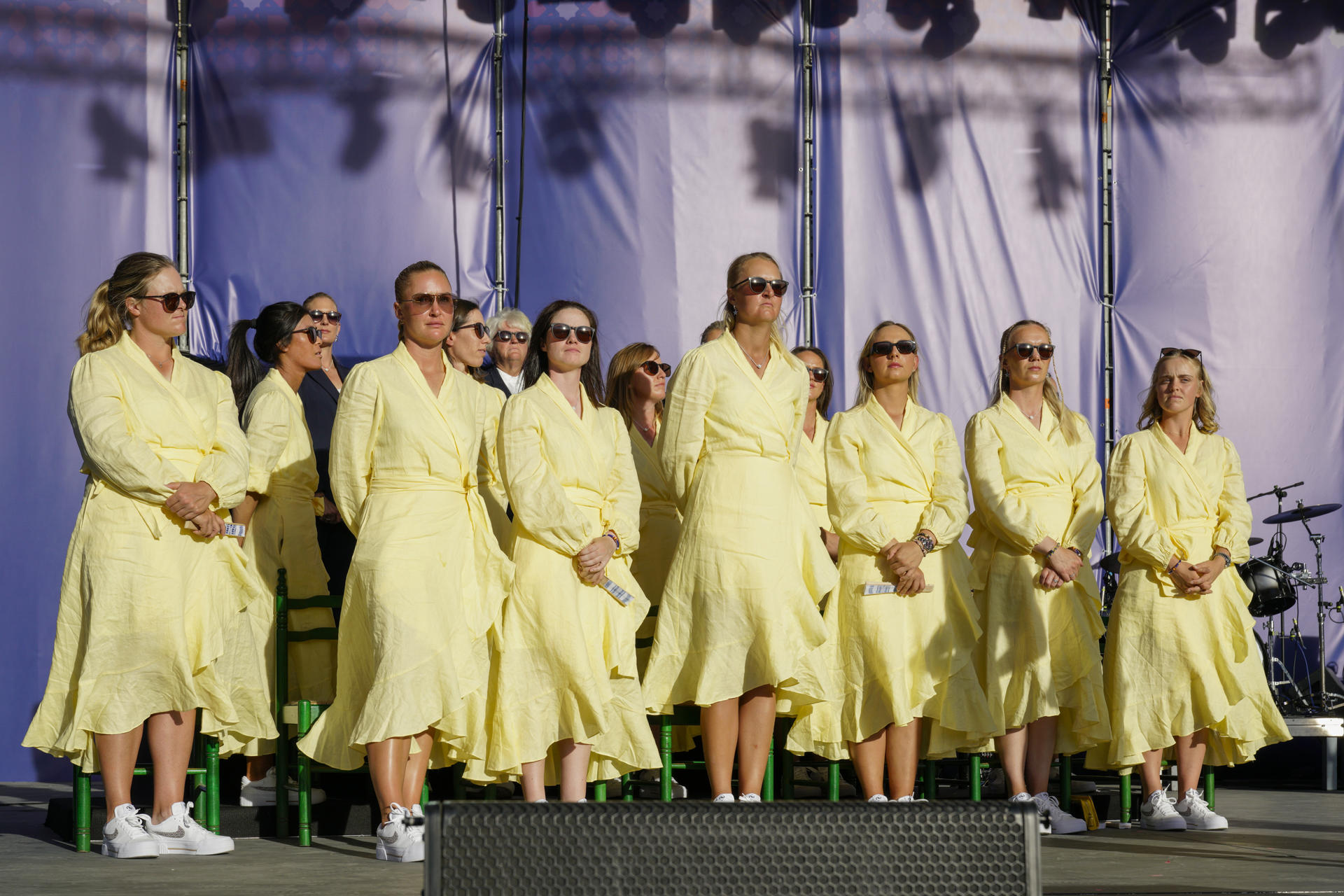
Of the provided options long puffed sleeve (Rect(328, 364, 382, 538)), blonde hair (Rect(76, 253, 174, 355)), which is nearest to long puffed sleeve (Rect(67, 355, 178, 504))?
blonde hair (Rect(76, 253, 174, 355))

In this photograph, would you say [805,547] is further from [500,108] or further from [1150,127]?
[1150,127]

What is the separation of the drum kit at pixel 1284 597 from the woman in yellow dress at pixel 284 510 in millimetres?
3847

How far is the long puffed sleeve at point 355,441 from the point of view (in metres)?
5.01

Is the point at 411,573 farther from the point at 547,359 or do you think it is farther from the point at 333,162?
the point at 333,162

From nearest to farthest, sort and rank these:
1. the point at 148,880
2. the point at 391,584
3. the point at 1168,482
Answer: the point at 148,880 < the point at 391,584 < the point at 1168,482

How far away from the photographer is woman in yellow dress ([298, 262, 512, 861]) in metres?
4.88

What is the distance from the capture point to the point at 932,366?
8.51 metres

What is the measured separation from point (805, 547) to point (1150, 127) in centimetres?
444

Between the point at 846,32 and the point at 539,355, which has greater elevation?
the point at 846,32

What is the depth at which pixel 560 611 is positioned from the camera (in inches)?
199

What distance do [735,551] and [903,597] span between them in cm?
82

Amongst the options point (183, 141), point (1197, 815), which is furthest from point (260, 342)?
point (1197, 815)

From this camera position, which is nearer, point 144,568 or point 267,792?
point 144,568

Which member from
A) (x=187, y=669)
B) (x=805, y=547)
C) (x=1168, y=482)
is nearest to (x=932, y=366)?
(x=1168, y=482)
